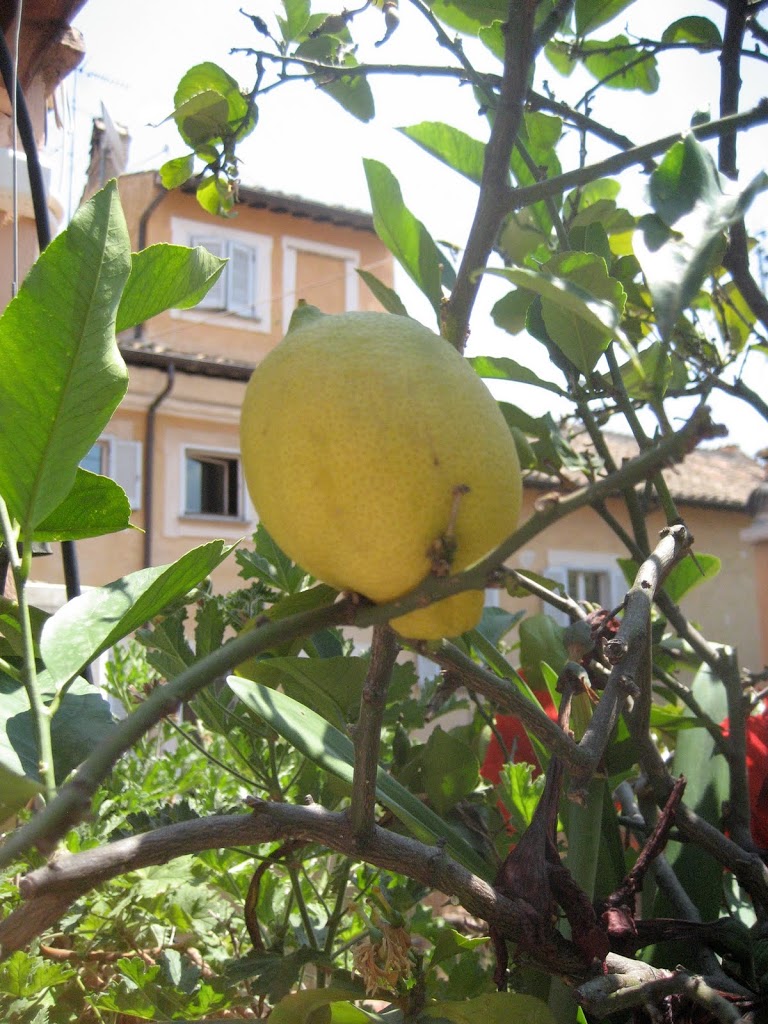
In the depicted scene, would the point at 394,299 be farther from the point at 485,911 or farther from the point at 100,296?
the point at 485,911

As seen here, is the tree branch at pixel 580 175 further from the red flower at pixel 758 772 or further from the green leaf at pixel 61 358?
the red flower at pixel 758 772

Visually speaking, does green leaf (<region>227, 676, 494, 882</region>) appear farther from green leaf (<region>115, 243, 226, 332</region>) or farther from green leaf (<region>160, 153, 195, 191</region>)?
green leaf (<region>160, 153, 195, 191</region>)

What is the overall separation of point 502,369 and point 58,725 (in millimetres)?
369

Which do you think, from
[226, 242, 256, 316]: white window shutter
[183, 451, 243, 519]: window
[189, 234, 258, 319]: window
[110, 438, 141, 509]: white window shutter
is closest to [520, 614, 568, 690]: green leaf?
[110, 438, 141, 509]: white window shutter

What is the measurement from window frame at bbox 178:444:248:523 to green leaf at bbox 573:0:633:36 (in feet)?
21.8

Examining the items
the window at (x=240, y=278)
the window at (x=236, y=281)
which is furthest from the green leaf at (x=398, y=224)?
the window at (x=236, y=281)

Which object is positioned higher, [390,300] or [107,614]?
[390,300]

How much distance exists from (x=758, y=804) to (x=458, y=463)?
20.3 inches

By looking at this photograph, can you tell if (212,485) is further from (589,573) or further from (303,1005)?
(303,1005)

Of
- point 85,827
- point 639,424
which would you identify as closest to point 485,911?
point 639,424

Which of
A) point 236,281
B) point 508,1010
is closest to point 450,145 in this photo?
point 508,1010

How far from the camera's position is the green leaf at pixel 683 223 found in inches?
12.1

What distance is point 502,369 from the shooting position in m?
0.63

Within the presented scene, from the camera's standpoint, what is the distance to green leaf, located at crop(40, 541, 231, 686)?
1.32 ft
